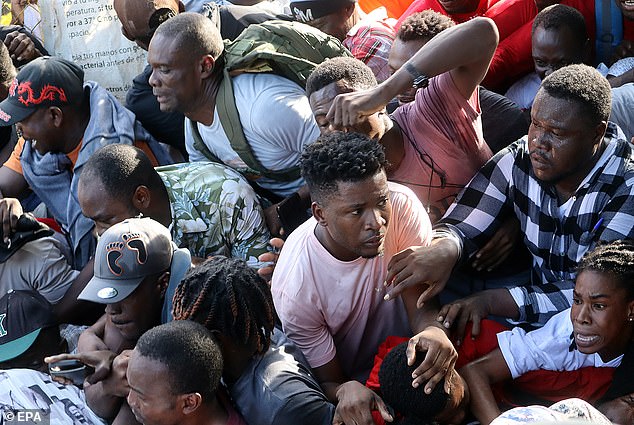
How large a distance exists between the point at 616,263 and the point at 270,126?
1733mm

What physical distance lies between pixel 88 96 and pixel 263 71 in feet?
3.84

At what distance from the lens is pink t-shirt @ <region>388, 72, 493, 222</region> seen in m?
3.83

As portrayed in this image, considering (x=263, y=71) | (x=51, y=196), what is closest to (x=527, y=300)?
(x=263, y=71)

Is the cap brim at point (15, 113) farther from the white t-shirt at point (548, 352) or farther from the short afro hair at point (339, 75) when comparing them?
the white t-shirt at point (548, 352)

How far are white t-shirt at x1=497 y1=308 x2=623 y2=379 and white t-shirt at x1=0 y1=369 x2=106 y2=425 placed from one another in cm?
156

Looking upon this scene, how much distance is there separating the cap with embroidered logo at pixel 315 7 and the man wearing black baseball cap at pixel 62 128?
1.11 metres

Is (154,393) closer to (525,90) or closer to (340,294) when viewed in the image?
(340,294)

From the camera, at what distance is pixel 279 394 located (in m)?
2.96

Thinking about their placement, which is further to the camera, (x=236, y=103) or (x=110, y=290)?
(x=236, y=103)

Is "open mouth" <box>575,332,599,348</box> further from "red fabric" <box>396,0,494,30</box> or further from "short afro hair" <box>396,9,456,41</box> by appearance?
"red fabric" <box>396,0,494,30</box>

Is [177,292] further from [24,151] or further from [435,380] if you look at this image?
[24,151]

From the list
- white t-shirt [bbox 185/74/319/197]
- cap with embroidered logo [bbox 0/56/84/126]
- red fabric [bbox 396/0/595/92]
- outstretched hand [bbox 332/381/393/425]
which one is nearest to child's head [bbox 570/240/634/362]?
outstretched hand [bbox 332/381/393/425]

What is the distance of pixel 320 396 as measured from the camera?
10.0ft

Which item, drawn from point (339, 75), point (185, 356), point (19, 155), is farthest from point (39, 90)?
point (185, 356)
